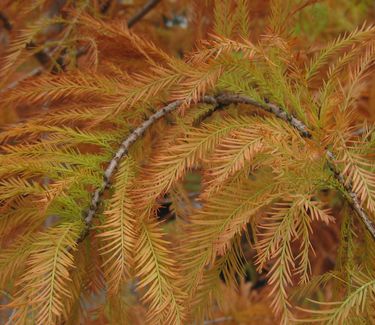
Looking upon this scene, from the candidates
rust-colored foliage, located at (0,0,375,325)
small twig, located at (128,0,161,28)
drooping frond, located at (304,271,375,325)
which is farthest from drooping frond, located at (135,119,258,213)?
small twig, located at (128,0,161,28)

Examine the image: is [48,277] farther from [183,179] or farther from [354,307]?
[354,307]

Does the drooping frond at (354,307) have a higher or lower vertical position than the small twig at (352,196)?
lower

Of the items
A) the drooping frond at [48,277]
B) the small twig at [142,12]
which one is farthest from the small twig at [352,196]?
the small twig at [142,12]

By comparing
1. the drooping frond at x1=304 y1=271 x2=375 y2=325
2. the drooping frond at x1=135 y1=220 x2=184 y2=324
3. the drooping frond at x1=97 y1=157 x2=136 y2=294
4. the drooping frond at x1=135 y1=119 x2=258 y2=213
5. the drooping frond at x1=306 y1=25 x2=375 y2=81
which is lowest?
the drooping frond at x1=304 y1=271 x2=375 y2=325

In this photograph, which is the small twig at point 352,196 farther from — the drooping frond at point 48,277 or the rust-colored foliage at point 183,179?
the drooping frond at point 48,277

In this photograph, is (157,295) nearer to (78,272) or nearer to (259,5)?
(78,272)

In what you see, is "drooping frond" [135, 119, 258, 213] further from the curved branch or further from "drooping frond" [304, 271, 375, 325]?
"drooping frond" [304, 271, 375, 325]

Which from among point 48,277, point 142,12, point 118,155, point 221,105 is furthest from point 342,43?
point 142,12

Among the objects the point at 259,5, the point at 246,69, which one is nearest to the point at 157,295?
the point at 246,69
